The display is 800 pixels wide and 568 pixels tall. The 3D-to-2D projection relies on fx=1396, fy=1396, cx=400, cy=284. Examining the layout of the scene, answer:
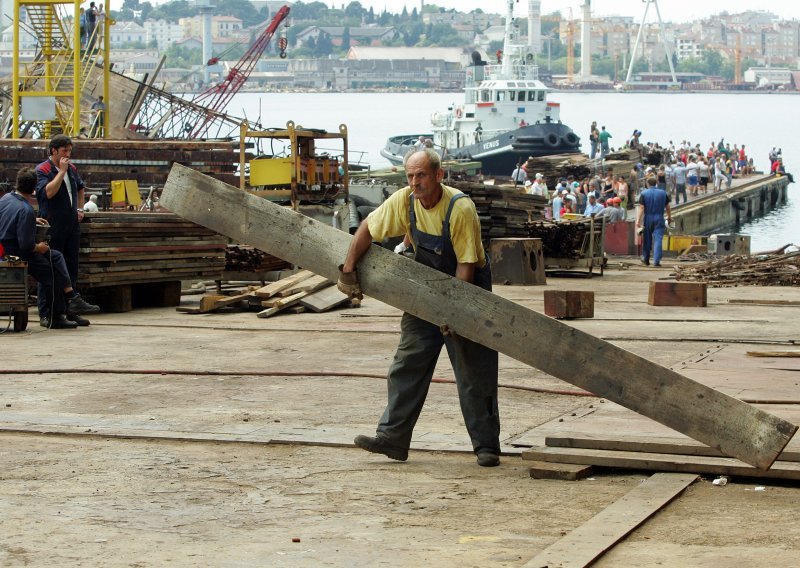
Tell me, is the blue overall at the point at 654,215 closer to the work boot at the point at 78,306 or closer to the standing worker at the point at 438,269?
the work boot at the point at 78,306

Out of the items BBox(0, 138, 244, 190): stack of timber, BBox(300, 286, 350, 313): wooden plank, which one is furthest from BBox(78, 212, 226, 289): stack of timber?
BBox(0, 138, 244, 190): stack of timber

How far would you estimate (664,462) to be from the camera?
6645mm

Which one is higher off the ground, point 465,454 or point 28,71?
point 28,71

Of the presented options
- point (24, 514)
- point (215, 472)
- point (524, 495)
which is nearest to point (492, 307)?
point (524, 495)

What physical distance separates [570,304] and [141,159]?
14.0 meters

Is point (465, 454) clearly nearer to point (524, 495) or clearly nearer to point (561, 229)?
point (524, 495)

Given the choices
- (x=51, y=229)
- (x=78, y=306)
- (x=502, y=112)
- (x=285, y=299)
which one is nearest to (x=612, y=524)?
(x=51, y=229)

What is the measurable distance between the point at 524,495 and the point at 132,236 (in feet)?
28.5

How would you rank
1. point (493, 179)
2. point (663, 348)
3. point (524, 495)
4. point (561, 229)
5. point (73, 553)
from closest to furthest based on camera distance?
point (73, 553), point (524, 495), point (663, 348), point (561, 229), point (493, 179)

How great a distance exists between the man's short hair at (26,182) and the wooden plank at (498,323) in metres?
5.96

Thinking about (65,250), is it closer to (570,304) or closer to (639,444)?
(570,304)

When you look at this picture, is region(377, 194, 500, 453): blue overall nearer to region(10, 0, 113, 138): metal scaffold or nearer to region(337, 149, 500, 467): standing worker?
region(337, 149, 500, 467): standing worker

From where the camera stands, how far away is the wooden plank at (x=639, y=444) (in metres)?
6.71

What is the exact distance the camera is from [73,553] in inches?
207
